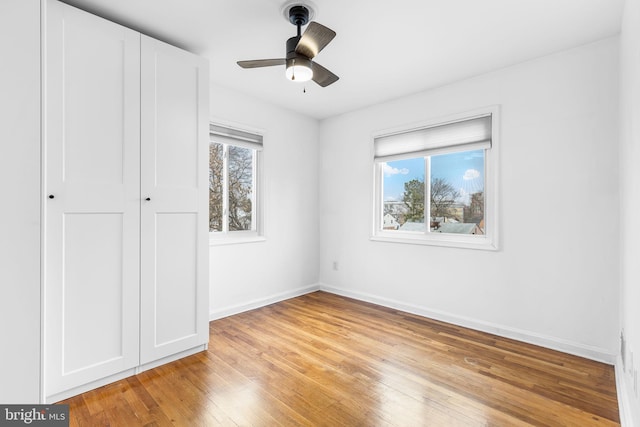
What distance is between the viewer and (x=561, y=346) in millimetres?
2609

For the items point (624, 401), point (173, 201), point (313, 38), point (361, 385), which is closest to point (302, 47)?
point (313, 38)

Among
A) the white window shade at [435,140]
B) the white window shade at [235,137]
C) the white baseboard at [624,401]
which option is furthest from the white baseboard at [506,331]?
the white window shade at [235,137]

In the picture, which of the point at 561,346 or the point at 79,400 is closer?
the point at 79,400

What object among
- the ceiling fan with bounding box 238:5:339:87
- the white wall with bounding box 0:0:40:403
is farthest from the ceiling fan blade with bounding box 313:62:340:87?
the white wall with bounding box 0:0:40:403

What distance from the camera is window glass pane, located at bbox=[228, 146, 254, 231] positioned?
142 inches

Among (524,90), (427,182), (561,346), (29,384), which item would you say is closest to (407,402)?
(561,346)

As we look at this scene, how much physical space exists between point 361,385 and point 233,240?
2.09 m

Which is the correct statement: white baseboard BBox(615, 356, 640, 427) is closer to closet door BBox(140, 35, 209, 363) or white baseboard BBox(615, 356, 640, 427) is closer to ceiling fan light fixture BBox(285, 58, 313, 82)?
ceiling fan light fixture BBox(285, 58, 313, 82)

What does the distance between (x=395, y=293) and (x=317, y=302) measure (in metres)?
0.96

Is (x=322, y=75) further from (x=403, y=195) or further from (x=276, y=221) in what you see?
(x=276, y=221)

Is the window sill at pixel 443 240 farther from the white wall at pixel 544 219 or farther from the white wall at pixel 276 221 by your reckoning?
the white wall at pixel 276 221

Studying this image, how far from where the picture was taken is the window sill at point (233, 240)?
3398 mm

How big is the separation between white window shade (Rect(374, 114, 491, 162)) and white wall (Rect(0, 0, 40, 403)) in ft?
10.4

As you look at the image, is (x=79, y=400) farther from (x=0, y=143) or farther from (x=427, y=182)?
(x=427, y=182)
